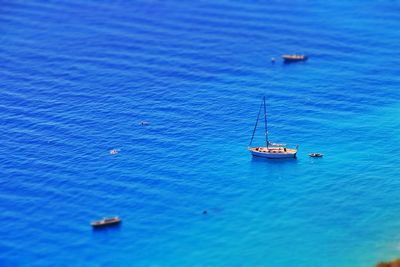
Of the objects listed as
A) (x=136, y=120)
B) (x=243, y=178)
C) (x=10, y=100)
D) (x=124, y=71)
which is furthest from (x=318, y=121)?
(x=10, y=100)

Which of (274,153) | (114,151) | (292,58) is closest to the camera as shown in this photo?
(274,153)

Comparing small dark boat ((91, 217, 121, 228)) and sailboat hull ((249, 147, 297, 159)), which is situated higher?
sailboat hull ((249, 147, 297, 159))

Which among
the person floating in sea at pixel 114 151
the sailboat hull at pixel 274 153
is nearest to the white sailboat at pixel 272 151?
the sailboat hull at pixel 274 153

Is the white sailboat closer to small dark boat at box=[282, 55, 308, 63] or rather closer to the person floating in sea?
the person floating in sea

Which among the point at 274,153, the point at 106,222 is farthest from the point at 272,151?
the point at 106,222

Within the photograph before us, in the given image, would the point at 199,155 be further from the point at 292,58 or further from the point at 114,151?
the point at 292,58

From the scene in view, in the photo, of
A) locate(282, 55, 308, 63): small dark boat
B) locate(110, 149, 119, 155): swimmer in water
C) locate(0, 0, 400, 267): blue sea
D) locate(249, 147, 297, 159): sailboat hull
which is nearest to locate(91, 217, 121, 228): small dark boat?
locate(0, 0, 400, 267): blue sea

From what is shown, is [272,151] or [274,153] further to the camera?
[272,151]
